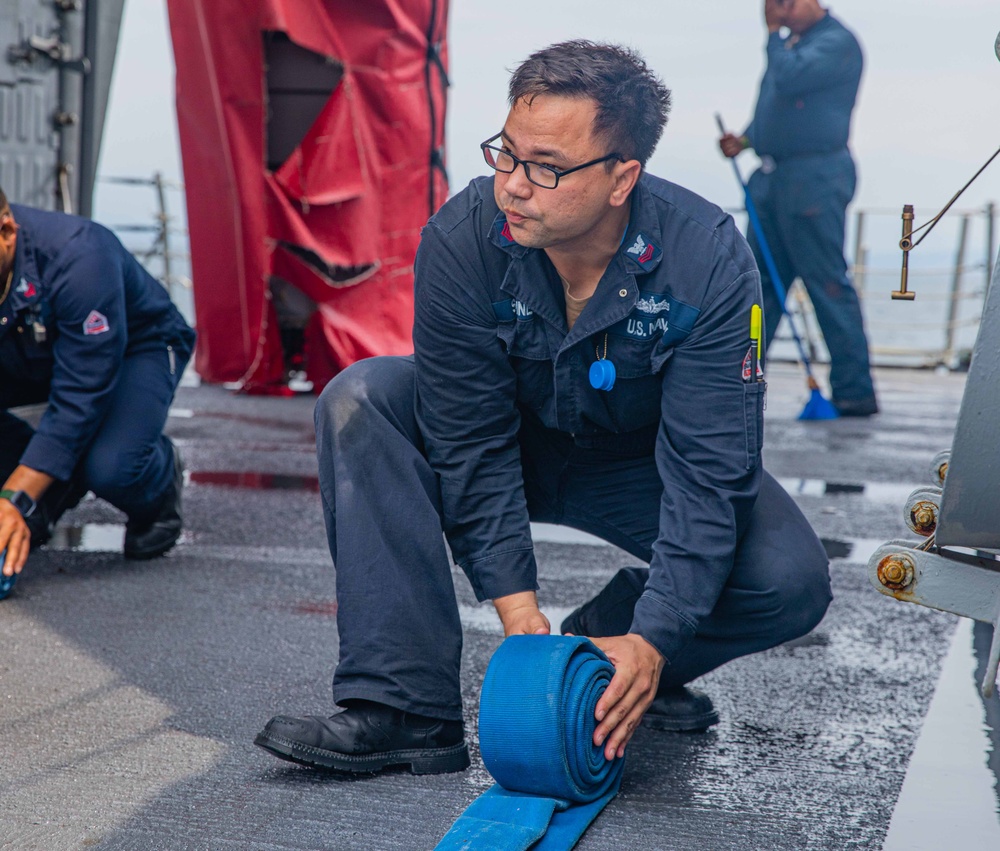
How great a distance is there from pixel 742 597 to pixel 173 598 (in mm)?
1422

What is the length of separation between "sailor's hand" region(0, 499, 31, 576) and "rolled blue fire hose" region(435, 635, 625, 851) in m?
1.23

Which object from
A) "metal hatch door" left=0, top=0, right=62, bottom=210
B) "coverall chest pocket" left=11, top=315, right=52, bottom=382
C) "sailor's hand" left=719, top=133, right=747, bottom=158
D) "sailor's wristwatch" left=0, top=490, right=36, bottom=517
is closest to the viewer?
"sailor's wristwatch" left=0, top=490, right=36, bottom=517

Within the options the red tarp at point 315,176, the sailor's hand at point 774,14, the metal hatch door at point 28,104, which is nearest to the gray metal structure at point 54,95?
the metal hatch door at point 28,104

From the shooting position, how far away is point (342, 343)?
20.5ft

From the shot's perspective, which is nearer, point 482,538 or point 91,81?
point 482,538

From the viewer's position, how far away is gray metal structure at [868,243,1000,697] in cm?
138

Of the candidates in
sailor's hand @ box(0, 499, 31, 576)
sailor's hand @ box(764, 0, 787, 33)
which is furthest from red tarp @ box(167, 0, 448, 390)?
sailor's hand @ box(0, 499, 31, 576)

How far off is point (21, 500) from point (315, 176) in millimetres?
3824

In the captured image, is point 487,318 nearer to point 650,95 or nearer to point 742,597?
point 650,95

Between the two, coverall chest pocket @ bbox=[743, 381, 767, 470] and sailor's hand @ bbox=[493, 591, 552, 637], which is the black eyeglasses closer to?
coverall chest pocket @ bbox=[743, 381, 767, 470]

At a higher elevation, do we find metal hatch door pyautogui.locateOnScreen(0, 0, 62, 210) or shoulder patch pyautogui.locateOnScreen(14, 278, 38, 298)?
metal hatch door pyautogui.locateOnScreen(0, 0, 62, 210)

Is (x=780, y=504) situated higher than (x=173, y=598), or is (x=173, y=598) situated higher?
(x=780, y=504)

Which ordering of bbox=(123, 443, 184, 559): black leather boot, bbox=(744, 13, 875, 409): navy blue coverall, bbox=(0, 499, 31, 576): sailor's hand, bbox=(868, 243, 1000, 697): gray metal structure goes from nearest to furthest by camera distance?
bbox=(868, 243, 1000, 697): gray metal structure < bbox=(0, 499, 31, 576): sailor's hand < bbox=(123, 443, 184, 559): black leather boot < bbox=(744, 13, 875, 409): navy blue coverall

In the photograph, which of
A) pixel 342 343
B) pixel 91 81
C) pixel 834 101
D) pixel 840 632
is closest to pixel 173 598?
pixel 840 632
